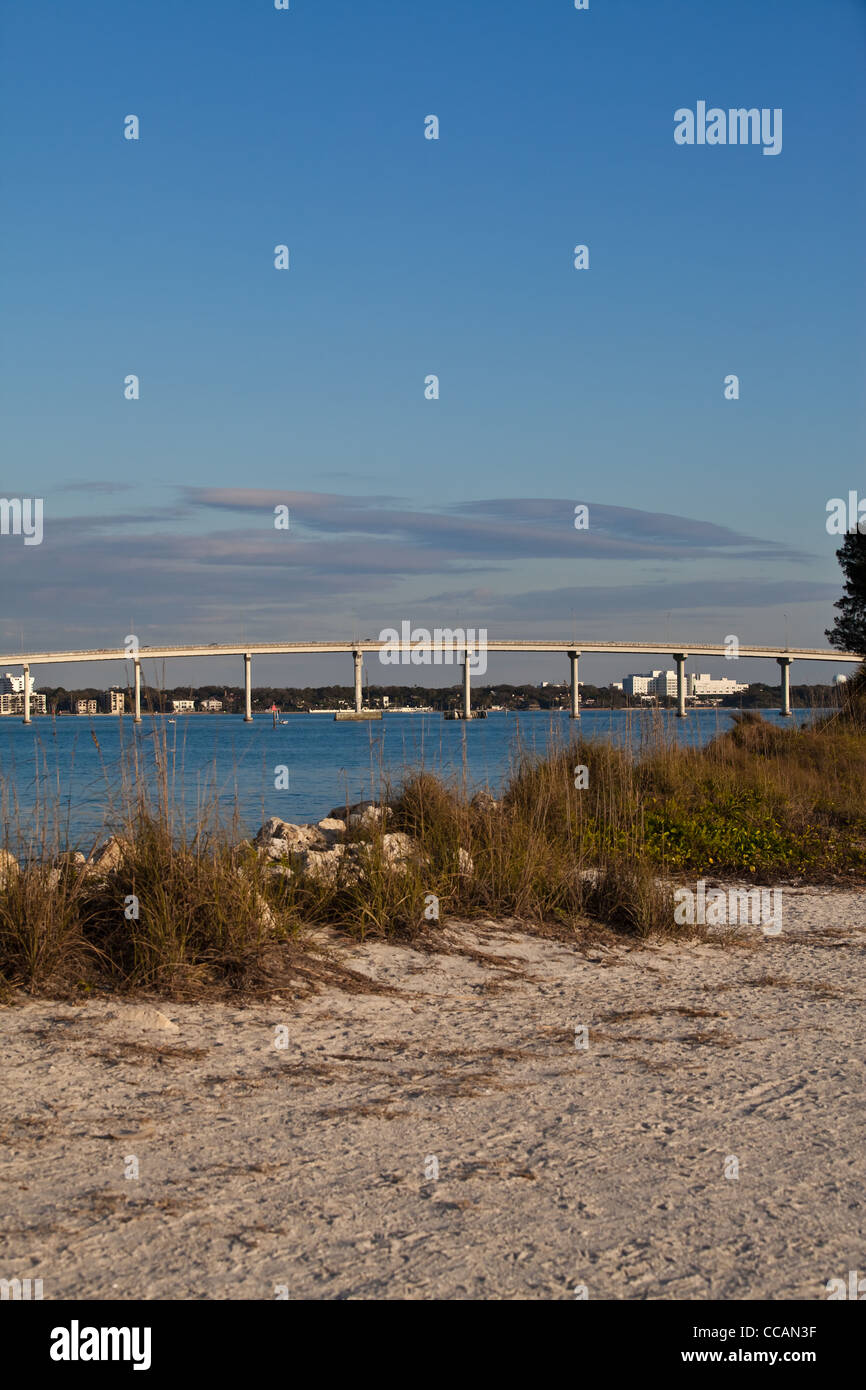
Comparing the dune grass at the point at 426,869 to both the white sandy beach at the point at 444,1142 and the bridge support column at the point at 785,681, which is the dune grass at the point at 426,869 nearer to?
the white sandy beach at the point at 444,1142

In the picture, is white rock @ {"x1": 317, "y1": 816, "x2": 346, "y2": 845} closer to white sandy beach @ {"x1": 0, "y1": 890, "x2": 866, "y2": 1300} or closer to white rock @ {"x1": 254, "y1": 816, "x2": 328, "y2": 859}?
white rock @ {"x1": 254, "y1": 816, "x2": 328, "y2": 859}

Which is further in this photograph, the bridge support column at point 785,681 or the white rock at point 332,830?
the bridge support column at point 785,681

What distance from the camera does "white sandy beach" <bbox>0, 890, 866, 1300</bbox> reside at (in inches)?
120

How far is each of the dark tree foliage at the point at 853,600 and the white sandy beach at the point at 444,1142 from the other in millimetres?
23916

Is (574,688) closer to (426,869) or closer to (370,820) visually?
(370,820)

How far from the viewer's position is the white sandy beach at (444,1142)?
3053 mm

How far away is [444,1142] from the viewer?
13.1 ft

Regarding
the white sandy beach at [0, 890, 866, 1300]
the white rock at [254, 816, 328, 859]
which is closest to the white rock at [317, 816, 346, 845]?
the white rock at [254, 816, 328, 859]

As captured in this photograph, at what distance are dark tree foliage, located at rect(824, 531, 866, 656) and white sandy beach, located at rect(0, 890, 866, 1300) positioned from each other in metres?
23.9

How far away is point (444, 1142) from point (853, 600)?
27.8m

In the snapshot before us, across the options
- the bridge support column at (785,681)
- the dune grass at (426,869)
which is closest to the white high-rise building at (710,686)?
the bridge support column at (785,681)

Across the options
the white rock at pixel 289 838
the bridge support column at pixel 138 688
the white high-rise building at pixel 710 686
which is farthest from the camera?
the white high-rise building at pixel 710 686
